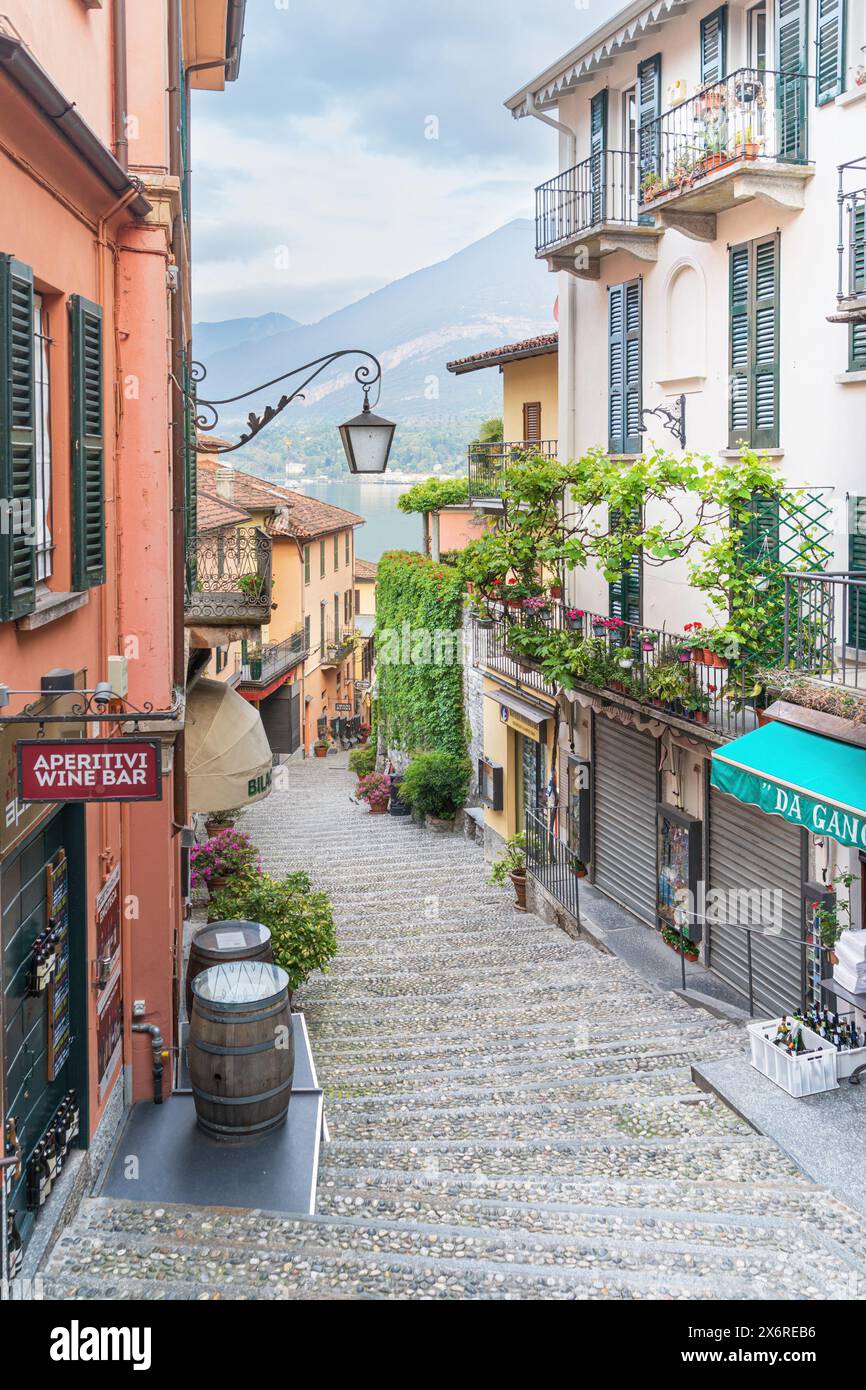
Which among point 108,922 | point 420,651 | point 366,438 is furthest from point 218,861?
point 420,651

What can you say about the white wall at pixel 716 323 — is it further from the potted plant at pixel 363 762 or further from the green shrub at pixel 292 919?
the potted plant at pixel 363 762

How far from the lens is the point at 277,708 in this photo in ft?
127

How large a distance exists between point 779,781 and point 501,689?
12.6 m

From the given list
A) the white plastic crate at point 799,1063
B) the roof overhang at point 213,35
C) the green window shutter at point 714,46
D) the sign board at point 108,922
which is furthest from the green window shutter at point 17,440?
the green window shutter at point 714,46

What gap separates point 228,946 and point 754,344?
9.18m

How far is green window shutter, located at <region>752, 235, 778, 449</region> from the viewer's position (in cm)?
1347

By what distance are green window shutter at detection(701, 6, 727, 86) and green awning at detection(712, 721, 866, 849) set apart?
8528 mm

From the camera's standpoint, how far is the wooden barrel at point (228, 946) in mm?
9914

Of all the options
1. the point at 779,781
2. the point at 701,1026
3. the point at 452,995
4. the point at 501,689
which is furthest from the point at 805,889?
the point at 501,689

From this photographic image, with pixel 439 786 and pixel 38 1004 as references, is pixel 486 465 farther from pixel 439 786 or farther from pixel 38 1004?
pixel 38 1004

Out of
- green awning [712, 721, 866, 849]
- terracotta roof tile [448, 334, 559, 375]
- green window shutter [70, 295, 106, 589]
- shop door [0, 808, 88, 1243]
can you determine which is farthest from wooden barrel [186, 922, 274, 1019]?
terracotta roof tile [448, 334, 559, 375]

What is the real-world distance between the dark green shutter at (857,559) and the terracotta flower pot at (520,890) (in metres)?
7.67

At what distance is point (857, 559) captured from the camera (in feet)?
40.1

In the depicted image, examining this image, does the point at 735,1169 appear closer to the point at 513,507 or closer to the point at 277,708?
the point at 513,507
